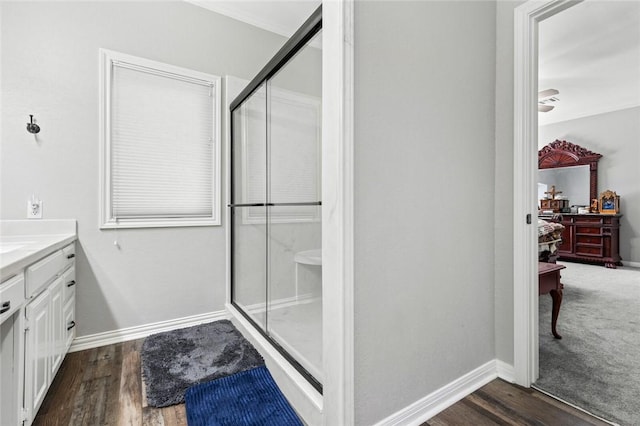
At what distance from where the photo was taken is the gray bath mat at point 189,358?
1644mm

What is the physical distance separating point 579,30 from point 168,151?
415 cm

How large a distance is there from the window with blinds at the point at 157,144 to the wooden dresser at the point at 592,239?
6.16 meters

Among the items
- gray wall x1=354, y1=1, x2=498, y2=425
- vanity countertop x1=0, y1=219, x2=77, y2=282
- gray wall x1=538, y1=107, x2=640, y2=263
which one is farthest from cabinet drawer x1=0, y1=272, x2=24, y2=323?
gray wall x1=538, y1=107, x2=640, y2=263

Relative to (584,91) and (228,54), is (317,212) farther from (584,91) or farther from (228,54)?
(584,91)

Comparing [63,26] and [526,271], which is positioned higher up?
[63,26]

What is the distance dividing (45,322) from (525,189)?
2.50 metres

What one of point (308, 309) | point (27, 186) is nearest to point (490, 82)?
point (308, 309)

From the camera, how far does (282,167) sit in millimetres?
1852

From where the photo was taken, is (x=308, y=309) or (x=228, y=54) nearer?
(x=308, y=309)

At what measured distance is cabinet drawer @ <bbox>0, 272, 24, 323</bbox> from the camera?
3.25ft

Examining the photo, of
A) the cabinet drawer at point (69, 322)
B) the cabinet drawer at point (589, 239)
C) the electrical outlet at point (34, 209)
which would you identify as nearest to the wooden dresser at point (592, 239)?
the cabinet drawer at point (589, 239)

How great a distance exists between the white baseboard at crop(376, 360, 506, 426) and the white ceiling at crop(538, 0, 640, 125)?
125 inches

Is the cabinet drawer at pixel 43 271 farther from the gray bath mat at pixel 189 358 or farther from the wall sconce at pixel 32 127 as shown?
the wall sconce at pixel 32 127

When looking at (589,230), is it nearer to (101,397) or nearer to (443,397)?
(443,397)
